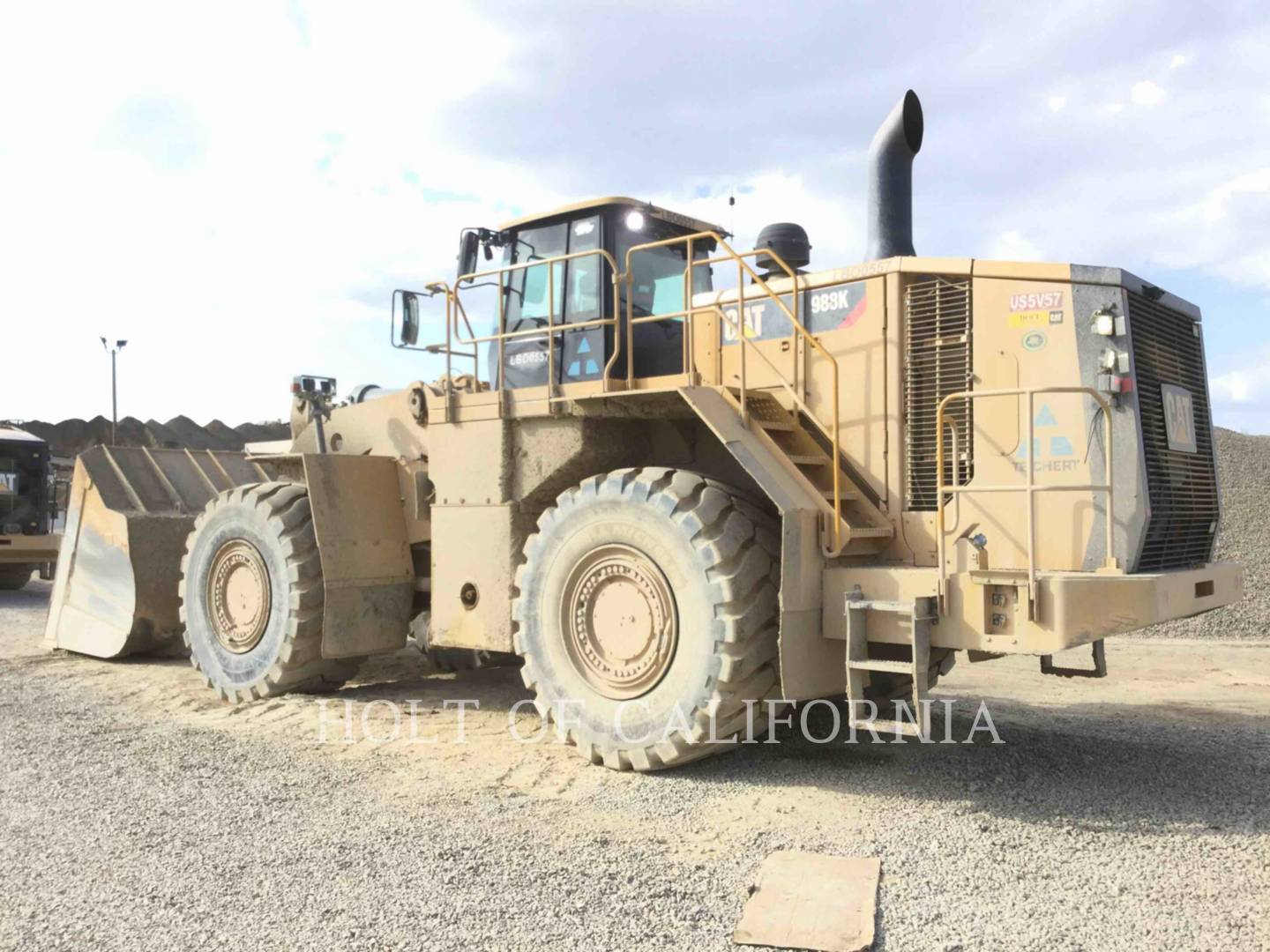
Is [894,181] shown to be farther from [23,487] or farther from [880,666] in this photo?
[23,487]

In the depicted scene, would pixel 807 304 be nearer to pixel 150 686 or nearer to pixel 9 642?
pixel 150 686

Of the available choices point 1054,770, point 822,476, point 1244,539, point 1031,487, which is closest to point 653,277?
point 822,476

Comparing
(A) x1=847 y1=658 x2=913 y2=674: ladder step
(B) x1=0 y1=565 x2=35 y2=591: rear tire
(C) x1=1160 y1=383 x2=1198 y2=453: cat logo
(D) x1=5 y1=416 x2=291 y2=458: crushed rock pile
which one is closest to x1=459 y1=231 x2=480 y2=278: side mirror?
(A) x1=847 y1=658 x2=913 y2=674: ladder step

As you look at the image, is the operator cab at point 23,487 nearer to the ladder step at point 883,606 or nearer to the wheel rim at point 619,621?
the wheel rim at point 619,621

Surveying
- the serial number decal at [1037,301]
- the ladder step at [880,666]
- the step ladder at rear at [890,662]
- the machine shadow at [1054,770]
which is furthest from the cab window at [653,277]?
the machine shadow at [1054,770]

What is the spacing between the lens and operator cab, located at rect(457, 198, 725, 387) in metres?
6.99

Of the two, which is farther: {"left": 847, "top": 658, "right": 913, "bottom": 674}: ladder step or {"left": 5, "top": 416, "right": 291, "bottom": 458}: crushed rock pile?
{"left": 5, "top": 416, "right": 291, "bottom": 458}: crushed rock pile

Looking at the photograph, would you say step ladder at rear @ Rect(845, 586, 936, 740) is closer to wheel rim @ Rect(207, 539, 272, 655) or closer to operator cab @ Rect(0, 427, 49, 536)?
wheel rim @ Rect(207, 539, 272, 655)

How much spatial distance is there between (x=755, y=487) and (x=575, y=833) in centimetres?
236

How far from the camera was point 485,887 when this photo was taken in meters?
4.23

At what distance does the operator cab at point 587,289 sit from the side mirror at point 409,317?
372 millimetres

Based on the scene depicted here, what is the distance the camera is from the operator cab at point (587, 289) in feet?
22.9

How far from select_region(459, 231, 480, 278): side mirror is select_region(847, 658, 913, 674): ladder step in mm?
4082

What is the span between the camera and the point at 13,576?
18328mm
